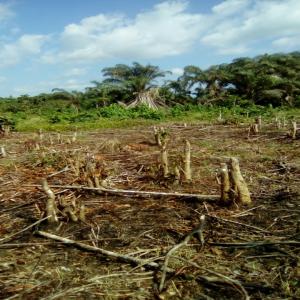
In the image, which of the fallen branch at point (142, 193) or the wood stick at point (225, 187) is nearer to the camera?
the wood stick at point (225, 187)

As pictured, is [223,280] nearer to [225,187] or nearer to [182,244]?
[182,244]

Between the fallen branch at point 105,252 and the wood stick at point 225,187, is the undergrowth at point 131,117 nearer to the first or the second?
the wood stick at point 225,187

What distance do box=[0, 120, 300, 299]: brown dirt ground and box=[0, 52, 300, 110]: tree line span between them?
21960 millimetres

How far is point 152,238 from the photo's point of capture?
14.6 feet

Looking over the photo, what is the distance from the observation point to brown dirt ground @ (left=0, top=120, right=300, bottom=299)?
351 cm

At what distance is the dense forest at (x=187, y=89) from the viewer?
93.0ft

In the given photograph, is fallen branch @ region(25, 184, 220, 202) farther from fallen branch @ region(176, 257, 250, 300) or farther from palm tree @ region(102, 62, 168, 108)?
palm tree @ region(102, 62, 168, 108)

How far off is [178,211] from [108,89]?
1035 inches

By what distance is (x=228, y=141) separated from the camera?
38.2 ft

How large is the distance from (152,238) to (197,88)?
90.4ft

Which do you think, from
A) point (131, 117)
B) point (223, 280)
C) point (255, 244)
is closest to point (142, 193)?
point (255, 244)

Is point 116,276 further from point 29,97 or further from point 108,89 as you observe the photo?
point 29,97

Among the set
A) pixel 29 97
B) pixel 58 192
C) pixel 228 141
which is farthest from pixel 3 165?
pixel 29 97

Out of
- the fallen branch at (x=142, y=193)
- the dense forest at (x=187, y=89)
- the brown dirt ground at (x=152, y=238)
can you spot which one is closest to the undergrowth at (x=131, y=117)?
the dense forest at (x=187, y=89)
